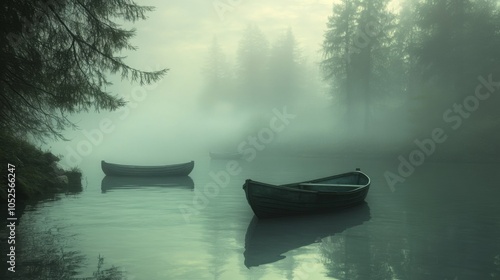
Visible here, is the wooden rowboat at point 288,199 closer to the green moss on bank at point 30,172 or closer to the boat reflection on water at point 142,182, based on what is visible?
the green moss on bank at point 30,172

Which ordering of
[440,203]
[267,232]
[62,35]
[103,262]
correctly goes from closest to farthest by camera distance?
[103,262] → [62,35] → [267,232] → [440,203]

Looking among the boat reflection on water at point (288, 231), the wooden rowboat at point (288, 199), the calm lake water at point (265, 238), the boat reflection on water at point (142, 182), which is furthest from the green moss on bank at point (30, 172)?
the boat reflection on water at point (288, 231)

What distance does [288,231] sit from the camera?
49.5 feet

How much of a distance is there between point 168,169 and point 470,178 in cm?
2272

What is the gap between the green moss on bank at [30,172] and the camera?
18.7 meters

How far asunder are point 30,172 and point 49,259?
1572 cm

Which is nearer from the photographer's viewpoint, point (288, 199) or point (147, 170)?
point (288, 199)

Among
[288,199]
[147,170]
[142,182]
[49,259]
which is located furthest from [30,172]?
[49,259]

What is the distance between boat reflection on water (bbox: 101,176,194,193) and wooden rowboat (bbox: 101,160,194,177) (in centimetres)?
41

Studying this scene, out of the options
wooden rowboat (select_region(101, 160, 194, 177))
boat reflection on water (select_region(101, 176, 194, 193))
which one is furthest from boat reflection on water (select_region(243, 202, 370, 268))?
wooden rowboat (select_region(101, 160, 194, 177))

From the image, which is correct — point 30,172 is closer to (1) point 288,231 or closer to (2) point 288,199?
(2) point 288,199

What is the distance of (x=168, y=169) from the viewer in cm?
3819

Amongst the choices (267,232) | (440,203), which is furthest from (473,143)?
(267,232)

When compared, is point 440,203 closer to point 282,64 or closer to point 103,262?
point 103,262
